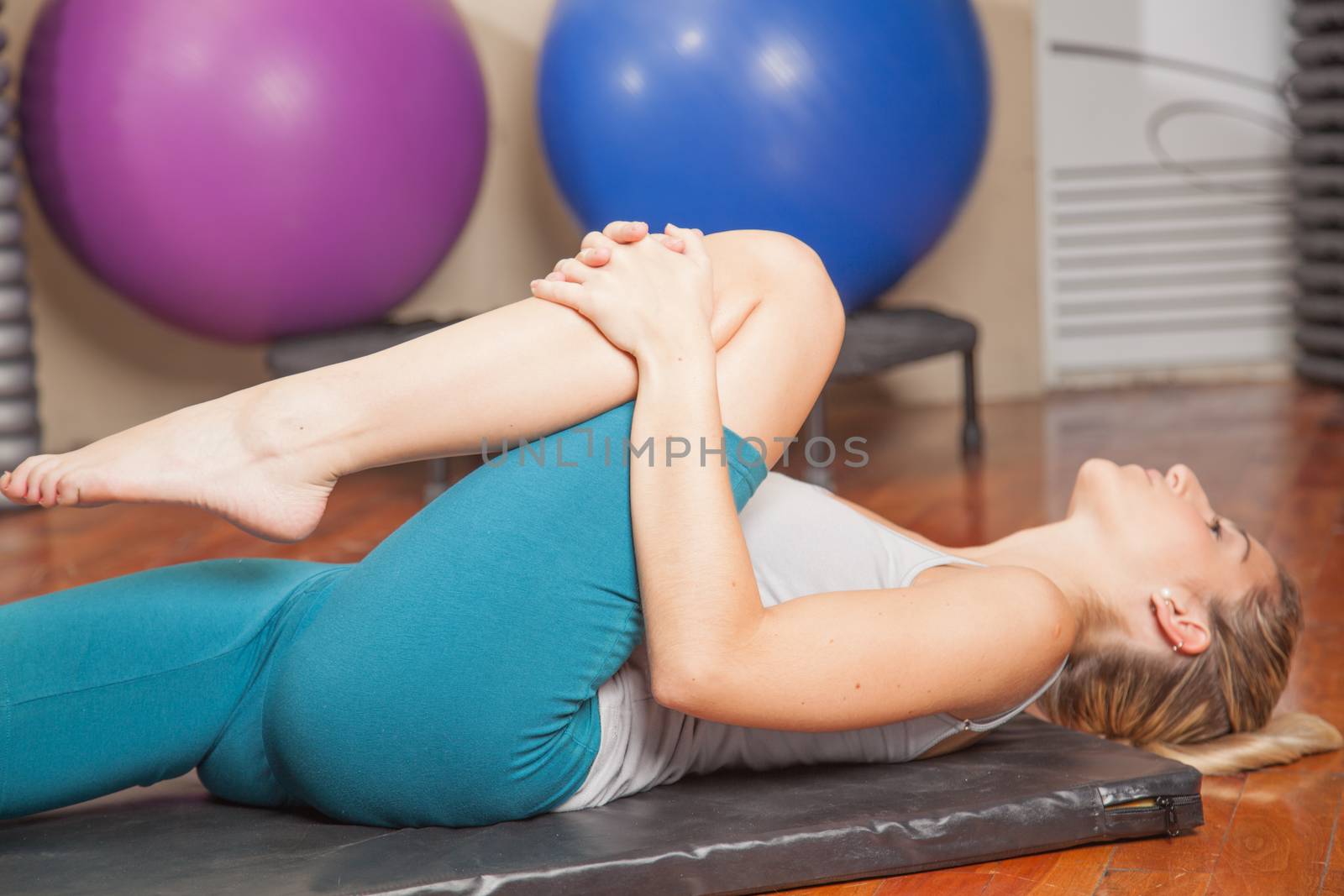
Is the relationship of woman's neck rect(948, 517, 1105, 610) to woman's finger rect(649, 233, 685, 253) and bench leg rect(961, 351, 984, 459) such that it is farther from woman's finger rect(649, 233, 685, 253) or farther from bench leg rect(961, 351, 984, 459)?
bench leg rect(961, 351, 984, 459)

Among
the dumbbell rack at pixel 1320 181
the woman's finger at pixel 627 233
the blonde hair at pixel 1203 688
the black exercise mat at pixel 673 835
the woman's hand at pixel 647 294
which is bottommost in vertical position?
the black exercise mat at pixel 673 835

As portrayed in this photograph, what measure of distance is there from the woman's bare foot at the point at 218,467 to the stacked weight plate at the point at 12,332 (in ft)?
5.74

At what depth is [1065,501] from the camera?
2.72 metres

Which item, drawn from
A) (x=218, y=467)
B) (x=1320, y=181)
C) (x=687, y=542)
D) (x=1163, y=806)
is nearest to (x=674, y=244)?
(x=687, y=542)

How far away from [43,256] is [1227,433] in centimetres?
282

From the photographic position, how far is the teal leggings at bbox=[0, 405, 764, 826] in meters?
1.10

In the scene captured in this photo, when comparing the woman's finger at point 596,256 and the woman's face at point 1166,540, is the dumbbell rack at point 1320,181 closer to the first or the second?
the woman's face at point 1166,540

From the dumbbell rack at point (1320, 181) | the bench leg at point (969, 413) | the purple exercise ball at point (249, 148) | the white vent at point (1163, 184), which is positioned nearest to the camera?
the purple exercise ball at point (249, 148)

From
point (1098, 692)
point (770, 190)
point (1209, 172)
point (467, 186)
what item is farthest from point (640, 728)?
point (1209, 172)

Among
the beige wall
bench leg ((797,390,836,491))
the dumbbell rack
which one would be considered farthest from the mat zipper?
the dumbbell rack

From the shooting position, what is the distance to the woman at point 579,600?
1.10m

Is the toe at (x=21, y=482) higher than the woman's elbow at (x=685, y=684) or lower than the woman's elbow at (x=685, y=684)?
higher

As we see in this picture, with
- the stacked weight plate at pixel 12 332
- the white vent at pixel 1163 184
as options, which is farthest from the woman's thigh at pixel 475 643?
the white vent at pixel 1163 184

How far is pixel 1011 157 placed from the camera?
388 cm
